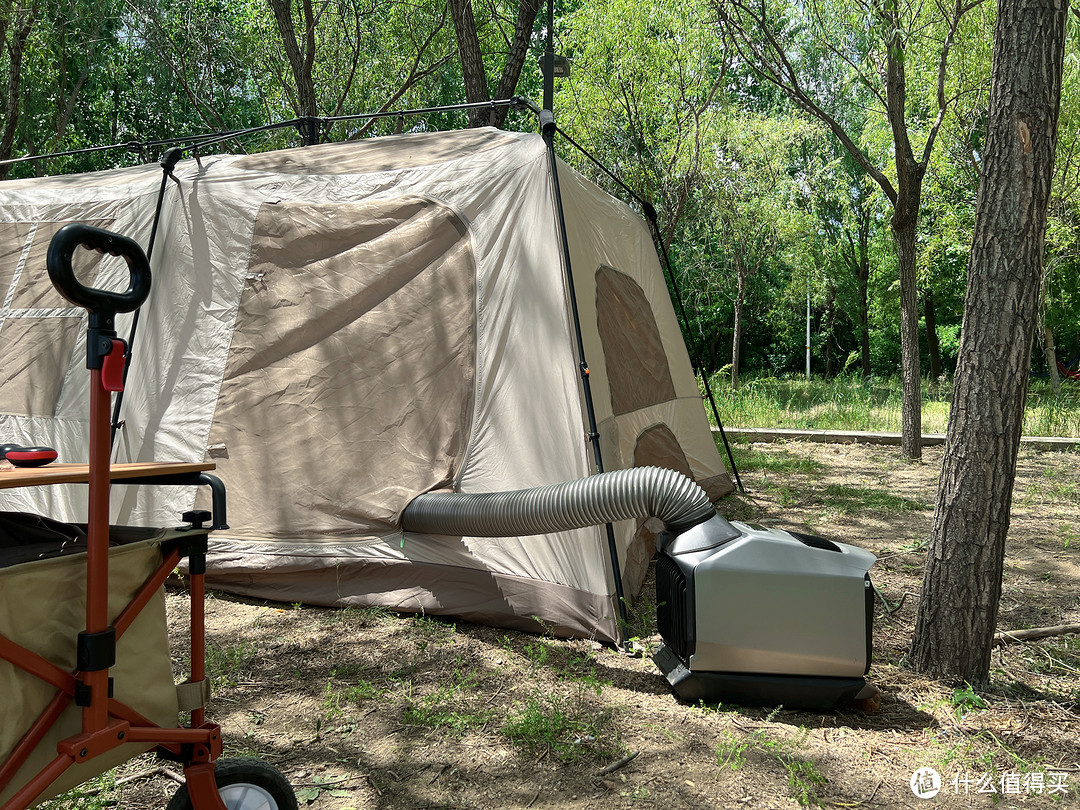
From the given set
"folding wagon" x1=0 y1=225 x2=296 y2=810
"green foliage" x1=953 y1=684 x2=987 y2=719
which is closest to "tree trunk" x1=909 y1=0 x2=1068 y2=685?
"green foliage" x1=953 y1=684 x2=987 y2=719

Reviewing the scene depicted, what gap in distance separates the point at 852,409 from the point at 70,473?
466 inches

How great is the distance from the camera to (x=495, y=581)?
12.5ft

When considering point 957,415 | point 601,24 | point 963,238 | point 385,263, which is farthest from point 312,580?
point 963,238

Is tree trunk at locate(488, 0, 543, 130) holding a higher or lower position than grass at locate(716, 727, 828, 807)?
higher

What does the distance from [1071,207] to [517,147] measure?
1261 centimetres

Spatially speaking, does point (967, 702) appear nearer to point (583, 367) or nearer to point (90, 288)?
point (583, 367)

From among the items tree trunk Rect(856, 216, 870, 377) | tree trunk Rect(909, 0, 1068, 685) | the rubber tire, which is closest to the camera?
the rubber tire

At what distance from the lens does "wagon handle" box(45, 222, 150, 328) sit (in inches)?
59.4

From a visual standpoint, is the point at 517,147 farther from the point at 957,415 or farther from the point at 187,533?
the point at 187,533

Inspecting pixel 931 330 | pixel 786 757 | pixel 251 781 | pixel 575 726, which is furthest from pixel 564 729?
pixel 931 330

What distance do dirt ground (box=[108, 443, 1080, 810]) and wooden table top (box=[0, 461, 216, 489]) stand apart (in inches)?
48.8

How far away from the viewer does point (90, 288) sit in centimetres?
158

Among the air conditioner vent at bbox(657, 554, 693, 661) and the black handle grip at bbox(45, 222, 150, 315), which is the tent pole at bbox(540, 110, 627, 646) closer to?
the air conditioner vent at bbox(657, 554, 693, 661)

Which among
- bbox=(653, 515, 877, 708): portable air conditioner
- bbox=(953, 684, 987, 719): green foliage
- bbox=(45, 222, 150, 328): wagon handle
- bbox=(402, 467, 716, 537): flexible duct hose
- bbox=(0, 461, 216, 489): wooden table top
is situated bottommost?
bbox=(953, 684, 987, 719): green foliage
